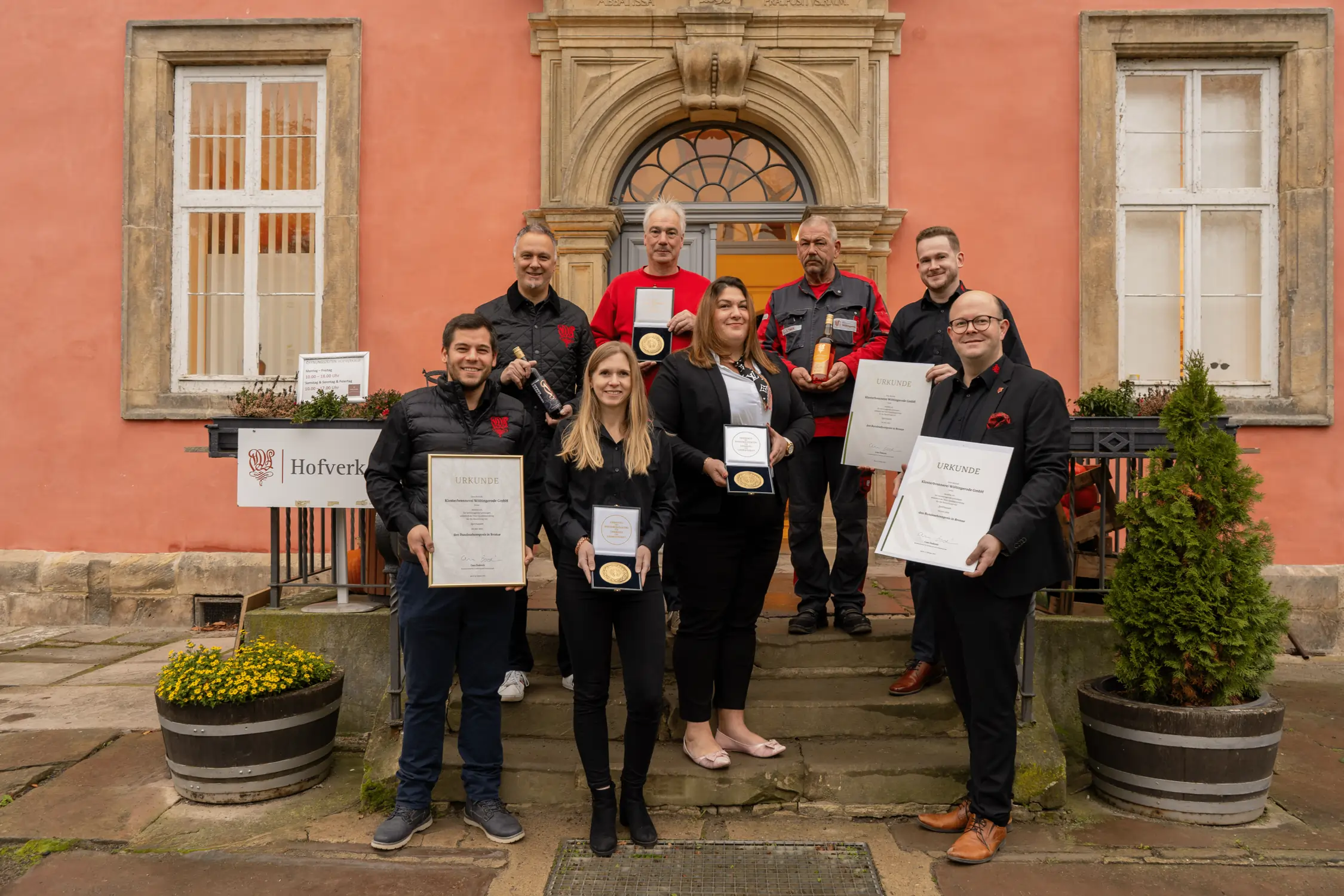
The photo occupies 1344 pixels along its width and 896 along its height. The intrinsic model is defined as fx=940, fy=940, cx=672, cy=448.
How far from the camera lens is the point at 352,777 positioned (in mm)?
4156

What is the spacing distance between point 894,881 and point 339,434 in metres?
3.11

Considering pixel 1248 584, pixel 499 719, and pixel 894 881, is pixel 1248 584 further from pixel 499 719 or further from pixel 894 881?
pixel 499 719

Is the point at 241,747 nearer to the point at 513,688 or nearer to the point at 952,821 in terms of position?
the point at 513,688

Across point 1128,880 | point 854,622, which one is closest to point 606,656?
point 854,622

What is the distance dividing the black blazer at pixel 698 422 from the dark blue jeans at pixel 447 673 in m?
0.80

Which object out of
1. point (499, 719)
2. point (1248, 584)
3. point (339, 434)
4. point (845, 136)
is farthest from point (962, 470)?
point (845, 136)

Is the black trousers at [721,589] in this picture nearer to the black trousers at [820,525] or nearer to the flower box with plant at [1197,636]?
the black trousers at [820,525]

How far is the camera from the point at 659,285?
4.14 meters

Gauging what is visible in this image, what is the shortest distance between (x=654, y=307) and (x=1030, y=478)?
172cm

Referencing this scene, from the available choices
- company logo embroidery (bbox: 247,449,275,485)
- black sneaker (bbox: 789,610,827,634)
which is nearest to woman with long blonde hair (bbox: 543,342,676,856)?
black sneaker (bbox: 789,610,827,634)

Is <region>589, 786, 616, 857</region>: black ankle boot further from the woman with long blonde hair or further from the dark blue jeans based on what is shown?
the dark blue jeans

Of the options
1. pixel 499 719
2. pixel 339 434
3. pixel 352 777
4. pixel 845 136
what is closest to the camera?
pixel 499 719

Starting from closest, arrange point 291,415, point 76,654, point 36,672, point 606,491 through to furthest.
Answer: point 606,491 < point 291,415 < point 36,672 < point 76,654

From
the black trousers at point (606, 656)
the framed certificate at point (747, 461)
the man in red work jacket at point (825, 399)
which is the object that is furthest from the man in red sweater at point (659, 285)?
the black trousers at point (606, 656)
